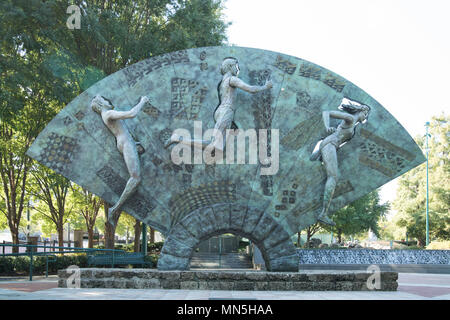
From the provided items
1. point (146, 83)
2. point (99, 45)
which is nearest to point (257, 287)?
A: point (146, 83)

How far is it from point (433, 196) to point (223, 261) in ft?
76.7

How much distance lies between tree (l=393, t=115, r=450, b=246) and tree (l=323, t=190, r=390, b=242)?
2192mm

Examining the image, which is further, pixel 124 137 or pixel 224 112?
pixel 224 112

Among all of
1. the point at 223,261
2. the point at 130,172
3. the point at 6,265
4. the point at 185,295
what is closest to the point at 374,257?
the point at 223,261

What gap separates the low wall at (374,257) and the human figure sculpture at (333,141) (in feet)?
40.7

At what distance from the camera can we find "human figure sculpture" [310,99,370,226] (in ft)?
42.5

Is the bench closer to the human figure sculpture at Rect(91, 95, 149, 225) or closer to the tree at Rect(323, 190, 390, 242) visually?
the human figure sculpture at Rect(91, 95, 149, 225)

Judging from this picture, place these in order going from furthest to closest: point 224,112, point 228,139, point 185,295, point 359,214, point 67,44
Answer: point 359,214
point 67,44
point 228,139
point 224,112
point 185,295

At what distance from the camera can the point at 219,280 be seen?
11891mm

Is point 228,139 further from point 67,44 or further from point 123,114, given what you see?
point 67,44

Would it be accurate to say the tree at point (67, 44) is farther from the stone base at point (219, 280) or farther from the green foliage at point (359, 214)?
the green foliage at point (359, 214)

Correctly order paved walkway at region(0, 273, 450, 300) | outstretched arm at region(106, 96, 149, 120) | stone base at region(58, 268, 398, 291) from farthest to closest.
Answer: outstretched arm at region(106, 96, 149, 120) → stone base at region(58, 268, 398, 291) → paved walkway at region(0, 273, 450, 300)

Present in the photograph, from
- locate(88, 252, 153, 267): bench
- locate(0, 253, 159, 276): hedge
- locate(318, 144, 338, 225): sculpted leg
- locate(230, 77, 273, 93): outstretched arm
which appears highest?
locate(230, 77, 273, 93): outstretched arm

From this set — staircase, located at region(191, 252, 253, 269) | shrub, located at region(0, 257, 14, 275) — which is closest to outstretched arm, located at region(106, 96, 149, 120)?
shrub, located at region(0, 257, 14, 275)
